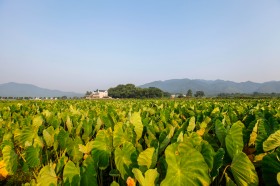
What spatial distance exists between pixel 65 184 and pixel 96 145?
1.73ft

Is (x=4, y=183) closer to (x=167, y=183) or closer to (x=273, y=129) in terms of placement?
(x=167, y=183)

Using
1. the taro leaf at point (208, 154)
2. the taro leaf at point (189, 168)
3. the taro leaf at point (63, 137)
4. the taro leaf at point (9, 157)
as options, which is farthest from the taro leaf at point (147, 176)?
the taro leaf at point (9, 157)

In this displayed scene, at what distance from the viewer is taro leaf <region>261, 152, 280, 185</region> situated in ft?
4.94

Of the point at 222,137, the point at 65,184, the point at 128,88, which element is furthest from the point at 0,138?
the point at 128,88

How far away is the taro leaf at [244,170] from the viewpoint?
4.90 feet

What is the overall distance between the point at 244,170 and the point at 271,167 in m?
0.17

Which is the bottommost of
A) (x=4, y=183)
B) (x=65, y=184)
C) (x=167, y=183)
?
(x=4, y=183)

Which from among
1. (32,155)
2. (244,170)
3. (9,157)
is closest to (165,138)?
(244,170)

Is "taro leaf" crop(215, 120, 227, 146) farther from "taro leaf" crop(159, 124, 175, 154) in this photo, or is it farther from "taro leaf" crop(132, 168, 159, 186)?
"taro leaf" crop(132, 168, 159, 186)

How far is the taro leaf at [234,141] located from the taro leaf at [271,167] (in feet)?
0.80

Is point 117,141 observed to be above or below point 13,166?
above

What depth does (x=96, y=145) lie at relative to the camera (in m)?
2.18

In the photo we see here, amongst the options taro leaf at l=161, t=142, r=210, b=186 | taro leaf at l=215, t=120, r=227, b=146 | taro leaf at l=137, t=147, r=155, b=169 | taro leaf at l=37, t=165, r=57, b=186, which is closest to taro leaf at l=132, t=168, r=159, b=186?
taro leaf at l=161, t=142, r=210, b=186

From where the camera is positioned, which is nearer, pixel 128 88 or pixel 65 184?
pixel 65 184
